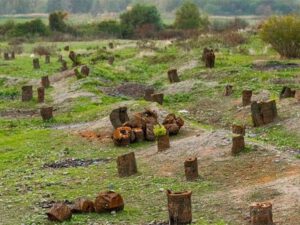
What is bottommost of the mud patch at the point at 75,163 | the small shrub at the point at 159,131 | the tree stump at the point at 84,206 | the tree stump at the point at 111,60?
the mud patch at the point at 75,163

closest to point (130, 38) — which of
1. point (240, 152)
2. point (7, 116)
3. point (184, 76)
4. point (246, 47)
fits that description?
point (246, 47)

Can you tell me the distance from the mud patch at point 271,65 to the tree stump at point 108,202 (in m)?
23.1

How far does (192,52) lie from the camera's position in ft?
158

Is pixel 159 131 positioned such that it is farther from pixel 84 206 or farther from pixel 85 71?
pixel 85 71

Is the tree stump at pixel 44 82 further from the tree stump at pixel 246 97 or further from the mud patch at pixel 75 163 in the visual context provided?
the mud patch at pixel 75 163

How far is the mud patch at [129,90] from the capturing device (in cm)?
3597

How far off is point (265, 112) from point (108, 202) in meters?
10.7

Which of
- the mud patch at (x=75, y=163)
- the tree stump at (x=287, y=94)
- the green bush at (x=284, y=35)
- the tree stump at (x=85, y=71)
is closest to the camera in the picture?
the mud patch at (x=75, y=163)

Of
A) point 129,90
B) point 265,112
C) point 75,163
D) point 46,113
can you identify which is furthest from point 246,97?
point 129,90

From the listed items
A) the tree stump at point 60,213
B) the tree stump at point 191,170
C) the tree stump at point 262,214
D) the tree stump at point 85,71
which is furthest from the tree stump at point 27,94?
the tree stump at point 262,214

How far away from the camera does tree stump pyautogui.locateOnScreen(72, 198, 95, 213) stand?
15.6 metres

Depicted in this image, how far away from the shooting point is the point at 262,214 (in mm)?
13445

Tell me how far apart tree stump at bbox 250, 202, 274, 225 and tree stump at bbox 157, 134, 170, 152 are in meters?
8.14

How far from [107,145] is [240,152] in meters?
5.92
